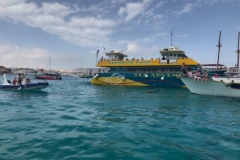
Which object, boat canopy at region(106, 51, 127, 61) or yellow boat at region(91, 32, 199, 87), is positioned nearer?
yellow boat at region(91, 32, 199, 87)

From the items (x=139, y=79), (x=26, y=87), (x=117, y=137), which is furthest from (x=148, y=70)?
(x=117, y=137)

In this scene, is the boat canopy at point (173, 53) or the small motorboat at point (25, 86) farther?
the boat canopy at point (173, 53)

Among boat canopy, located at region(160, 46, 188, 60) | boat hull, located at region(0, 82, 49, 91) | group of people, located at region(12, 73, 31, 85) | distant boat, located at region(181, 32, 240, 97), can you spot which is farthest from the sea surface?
boat canopy, located at region(160, 46, 188, 60)

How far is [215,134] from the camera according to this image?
10.4 meters

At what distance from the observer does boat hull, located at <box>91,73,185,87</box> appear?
39.5m

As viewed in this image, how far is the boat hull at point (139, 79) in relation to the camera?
39.5m

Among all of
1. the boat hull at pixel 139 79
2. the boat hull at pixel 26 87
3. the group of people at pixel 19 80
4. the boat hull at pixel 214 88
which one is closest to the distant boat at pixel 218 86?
the boat hull at pixel 214 88

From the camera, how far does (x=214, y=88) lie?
26.8m

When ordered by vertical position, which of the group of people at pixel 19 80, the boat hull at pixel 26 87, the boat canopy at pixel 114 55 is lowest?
the boat hull at pixel 26 87

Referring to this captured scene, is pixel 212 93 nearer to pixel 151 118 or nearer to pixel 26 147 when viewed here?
pixel 151 118

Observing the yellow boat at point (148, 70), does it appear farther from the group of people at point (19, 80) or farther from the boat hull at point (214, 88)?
the group of people at point (19, 80)

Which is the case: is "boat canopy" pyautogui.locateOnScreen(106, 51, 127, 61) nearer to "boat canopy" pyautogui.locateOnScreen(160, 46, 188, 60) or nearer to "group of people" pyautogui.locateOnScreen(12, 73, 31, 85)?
"boat canopy" pyautogui.locateOnScreen(160, 46, 188, 60)

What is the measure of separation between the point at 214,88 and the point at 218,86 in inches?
20.2

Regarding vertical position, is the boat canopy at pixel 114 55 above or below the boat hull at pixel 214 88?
above
